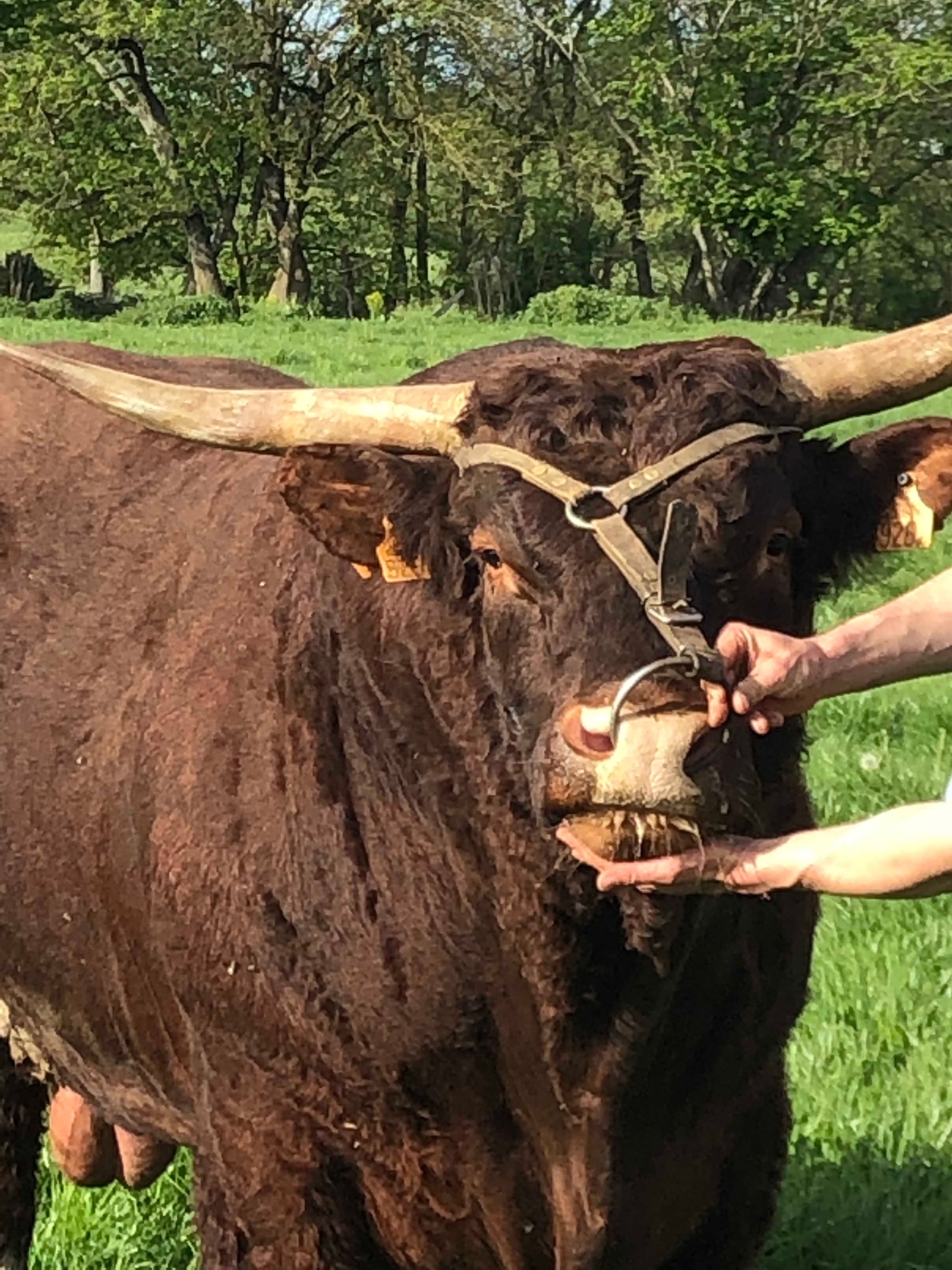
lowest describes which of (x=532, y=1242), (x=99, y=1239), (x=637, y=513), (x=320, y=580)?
(x=99, y=1239)

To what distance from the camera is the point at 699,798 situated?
2.65m

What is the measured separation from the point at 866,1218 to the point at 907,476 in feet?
7.39

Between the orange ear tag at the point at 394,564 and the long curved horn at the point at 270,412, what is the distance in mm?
158

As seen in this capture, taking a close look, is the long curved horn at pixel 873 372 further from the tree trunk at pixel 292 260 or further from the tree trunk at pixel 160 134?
the tree trunk at pixel 292 260

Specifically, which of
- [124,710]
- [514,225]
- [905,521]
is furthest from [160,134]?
[905,521]

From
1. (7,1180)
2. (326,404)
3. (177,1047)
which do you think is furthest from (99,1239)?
(326,404)

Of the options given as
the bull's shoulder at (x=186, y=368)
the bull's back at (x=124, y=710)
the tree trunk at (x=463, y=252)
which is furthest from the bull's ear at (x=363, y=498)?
the tree trunk at (x=463, y=252)

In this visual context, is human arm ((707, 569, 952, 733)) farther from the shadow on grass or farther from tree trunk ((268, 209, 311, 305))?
tree trunk ((268, 209, 311, 305))

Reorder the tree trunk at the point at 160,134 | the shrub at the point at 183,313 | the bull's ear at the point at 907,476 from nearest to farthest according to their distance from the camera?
1. the bull's ear at the point at 907,476
2. the shrub at the point at 183,313
3. the tree trunk at the point at 160,134

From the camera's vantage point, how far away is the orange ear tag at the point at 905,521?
11.4 ft

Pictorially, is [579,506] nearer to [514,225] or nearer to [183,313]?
[183,313]

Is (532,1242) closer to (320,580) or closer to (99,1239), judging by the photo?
(320,580)

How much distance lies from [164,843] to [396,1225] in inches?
31.9

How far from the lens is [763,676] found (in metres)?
2.77
